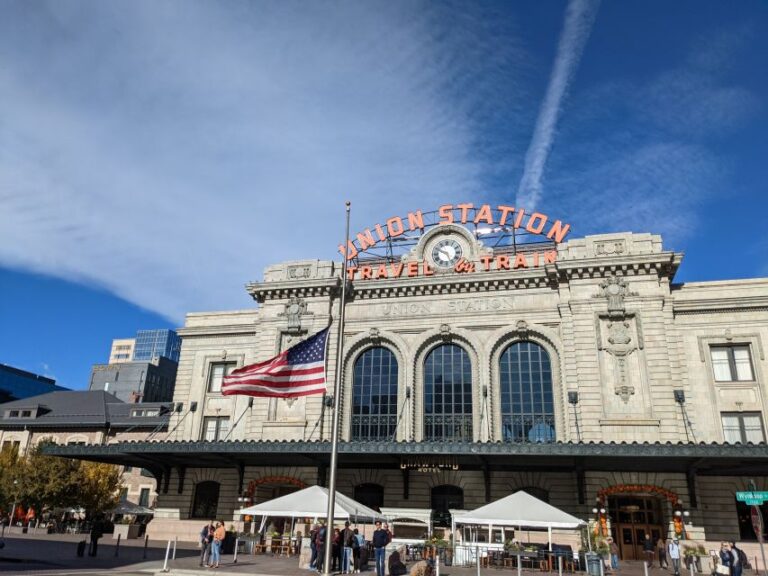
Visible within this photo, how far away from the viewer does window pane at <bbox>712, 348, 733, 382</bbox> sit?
34031 millimetres

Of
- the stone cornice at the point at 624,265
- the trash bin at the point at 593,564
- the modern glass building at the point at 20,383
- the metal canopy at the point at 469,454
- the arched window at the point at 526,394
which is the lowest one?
the trash bin at the point at 593,564

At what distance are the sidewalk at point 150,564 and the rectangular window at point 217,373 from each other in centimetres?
1393

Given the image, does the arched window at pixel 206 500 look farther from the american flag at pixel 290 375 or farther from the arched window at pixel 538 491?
the arched window at pixel 538 491

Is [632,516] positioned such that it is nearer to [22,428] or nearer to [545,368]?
[545,368]

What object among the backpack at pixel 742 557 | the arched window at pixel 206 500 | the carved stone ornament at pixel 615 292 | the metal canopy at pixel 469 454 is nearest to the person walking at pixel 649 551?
the metal canopy at pixel 469 454

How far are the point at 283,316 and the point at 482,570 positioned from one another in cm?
2219

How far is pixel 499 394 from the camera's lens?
3678 centimetres

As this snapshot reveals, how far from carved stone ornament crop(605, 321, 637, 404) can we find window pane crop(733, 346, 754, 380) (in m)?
5.75

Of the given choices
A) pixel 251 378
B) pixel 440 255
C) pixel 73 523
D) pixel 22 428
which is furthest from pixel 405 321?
pixel 22 428

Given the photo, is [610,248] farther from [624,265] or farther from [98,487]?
[98,487]

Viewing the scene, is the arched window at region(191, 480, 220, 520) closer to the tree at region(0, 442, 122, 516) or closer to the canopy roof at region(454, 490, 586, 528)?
the tree at region(0, 442, 122, 516)

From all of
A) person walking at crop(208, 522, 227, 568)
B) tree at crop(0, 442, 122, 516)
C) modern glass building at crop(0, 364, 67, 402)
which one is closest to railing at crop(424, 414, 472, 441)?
person walking at crop(208, 522, 227, 568)

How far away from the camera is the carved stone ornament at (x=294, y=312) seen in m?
40.8

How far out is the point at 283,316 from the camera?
136 feet
